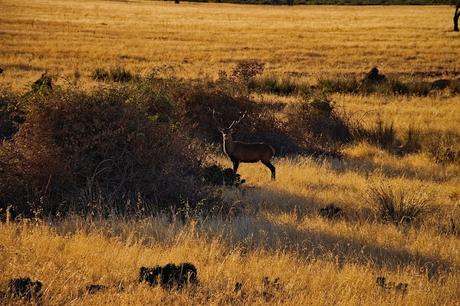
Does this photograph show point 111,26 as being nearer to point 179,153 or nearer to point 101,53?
point 101,53

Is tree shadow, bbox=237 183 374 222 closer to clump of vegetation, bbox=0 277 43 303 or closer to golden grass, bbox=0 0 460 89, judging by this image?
clump of vegetation, bbox=0 277 43 303

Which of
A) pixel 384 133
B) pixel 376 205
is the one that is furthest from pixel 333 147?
pixel 376 205

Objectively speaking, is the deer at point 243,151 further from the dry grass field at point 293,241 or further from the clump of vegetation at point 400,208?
the clump of vegetation at point 400,208

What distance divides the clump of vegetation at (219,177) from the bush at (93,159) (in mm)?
1285

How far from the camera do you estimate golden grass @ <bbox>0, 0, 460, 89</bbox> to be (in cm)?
2967

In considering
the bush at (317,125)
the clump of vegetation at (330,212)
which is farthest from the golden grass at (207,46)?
the clump of vegetation at (330,212)

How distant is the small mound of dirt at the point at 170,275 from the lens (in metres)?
5.18

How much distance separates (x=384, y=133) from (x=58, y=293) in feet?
40.0

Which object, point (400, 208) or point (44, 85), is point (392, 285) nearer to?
point (400, 208)

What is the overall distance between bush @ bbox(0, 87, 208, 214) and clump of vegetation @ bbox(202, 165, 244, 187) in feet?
4.22

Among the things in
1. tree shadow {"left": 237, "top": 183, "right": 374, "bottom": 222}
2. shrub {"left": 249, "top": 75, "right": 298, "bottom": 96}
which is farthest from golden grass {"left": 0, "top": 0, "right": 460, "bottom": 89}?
tree shadow {"left": 237, "top": 183, "right": 374, "bottom": 222}

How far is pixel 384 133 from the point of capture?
15.9 m

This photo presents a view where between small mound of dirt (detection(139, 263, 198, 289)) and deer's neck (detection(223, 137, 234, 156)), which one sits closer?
small mound of dirt (detection(139, 263, 198, 289))

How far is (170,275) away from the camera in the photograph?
527cm
